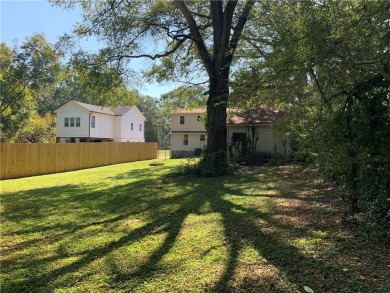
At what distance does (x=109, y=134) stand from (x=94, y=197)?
28212mm

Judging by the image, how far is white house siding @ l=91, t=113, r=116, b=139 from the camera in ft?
111

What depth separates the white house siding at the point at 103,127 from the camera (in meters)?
33.8

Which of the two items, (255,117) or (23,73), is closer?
(255,117)

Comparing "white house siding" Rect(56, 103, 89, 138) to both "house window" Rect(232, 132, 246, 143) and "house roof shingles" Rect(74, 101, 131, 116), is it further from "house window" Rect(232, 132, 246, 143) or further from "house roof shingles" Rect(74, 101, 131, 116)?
"house window" Rect(232, 132, 246, 143)

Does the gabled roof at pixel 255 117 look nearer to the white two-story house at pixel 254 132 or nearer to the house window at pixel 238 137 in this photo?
the white two-story house at pixel 254 132

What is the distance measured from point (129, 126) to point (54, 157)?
21.5 metres

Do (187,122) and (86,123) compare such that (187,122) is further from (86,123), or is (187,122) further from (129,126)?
(86,123)

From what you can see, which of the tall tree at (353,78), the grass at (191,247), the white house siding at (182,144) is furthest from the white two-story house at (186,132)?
the tall tree at (353,78)

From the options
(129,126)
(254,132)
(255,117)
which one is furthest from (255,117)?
(129,126)

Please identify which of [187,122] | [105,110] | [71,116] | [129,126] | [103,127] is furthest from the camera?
[129,126]

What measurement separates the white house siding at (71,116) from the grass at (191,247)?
25679 millimetres

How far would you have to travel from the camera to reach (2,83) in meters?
26.2

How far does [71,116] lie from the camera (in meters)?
33.1

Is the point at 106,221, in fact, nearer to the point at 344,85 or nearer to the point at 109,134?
the point at 344,85
